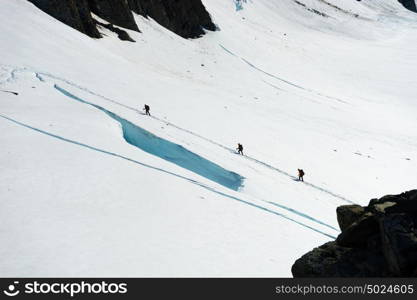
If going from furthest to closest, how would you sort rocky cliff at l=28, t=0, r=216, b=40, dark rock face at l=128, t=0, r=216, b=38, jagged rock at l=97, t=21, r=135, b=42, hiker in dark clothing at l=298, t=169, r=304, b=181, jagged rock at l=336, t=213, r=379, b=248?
dark rock face at l=128, t=0, r=216, b=38 → jagged rock at l=97, t=21, r=135, b=42 → rocky cliff at l=28, t=0, r=216, b=40 → hiker in dark clothing at l=298, t=169, r=304, b=181 → jagged rock at l=336, t=213, r=379, b=248

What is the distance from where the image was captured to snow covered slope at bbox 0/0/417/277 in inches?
424

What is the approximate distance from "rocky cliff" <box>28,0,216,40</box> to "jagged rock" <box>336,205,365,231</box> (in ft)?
106

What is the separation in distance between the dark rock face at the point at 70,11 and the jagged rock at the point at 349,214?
32.4m

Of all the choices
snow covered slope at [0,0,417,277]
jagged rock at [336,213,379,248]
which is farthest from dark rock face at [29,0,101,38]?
A: jagged rock at [336,213,379,248]

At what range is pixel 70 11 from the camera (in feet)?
121

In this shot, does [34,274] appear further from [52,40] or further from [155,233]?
[52,40]

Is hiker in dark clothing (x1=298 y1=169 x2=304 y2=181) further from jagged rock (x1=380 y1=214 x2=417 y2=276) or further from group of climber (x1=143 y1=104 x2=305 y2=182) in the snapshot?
jagged rock (x1=380 y1=214 x2=417 y2=276)

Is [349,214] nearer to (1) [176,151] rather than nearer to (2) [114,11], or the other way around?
(1) [176,151]

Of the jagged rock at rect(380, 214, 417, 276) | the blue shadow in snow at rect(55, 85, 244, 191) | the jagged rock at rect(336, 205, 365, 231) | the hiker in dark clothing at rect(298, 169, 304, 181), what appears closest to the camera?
the jagged rock at rect(380, 214, 417, 276)

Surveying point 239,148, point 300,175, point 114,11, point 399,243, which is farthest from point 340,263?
point 114,11

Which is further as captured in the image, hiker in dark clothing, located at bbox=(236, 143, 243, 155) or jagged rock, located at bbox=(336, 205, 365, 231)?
hiker in dark clothing, located at bbox=(236, 143, 243, 155)

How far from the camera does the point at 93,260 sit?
31.6ft

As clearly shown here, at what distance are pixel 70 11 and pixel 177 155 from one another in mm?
23056

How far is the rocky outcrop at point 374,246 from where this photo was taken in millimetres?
8148
